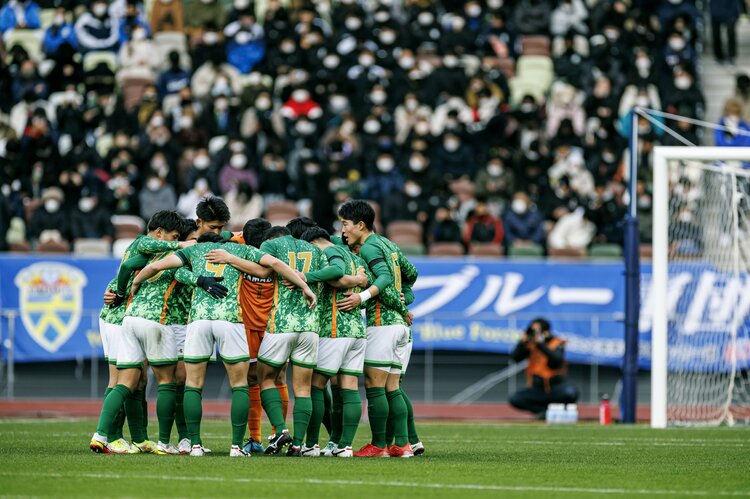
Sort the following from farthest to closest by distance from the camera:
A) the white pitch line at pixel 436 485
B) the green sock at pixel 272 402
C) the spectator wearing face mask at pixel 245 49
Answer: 1. the spectator wearing face mask at pixel 245 49
2. the green sock at pixel 272 402
3. the white pitch line at pixel 436 485

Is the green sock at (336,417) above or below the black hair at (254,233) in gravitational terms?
below

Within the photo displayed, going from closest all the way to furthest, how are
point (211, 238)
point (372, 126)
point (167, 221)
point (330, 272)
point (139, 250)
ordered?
point (330, 272) → point (139, 250) → point (211, 238) → point (167, 221) → point (372, 126)

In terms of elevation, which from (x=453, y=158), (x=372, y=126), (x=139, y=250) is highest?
(x=372, y=126)

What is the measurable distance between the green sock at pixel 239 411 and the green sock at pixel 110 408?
98cm

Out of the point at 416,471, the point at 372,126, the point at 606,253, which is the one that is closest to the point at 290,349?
the point at 416,471

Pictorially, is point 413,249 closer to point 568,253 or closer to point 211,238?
point 568,253

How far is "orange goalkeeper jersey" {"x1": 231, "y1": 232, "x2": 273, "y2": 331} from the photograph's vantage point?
1203 centimetres

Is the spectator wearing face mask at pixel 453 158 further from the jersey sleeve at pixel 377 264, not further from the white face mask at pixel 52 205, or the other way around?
the jersey sleeve at pixel 377 264

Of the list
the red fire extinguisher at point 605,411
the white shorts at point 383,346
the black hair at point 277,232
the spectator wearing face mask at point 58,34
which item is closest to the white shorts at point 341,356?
the white shorts at point 383,346

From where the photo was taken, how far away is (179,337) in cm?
1183

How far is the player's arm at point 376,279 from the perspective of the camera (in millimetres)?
11578

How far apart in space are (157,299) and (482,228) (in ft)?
38.8

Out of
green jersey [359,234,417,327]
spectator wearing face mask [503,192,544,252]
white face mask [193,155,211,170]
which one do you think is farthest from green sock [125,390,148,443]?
white face mask [193,155,211,170]

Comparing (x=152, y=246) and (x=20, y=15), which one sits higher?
(x=20, y=15)
